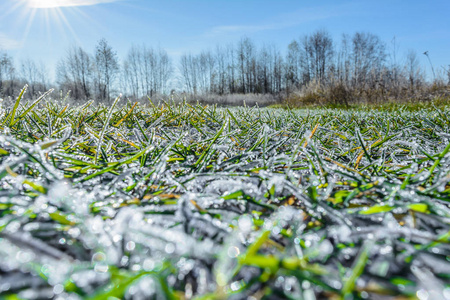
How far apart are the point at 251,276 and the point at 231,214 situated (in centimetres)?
14

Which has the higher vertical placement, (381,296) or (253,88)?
(253,88)

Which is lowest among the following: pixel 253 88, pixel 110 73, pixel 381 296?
pixel 381 296

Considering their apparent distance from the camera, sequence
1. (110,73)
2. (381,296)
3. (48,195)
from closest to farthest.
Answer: (381,296)
(48,195)
(110,73)

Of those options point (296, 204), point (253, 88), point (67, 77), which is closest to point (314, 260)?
point (296, 204)

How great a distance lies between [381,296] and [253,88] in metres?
Result: 44.8

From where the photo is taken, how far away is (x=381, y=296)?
0.29 meters

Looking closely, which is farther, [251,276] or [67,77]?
[67,77]

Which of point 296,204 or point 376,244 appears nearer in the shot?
point 376,244

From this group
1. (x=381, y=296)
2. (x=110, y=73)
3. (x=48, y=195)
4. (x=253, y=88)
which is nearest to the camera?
(x=381, y=296)

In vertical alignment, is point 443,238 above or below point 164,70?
below

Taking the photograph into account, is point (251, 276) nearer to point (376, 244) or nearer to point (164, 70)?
point (376, 244)

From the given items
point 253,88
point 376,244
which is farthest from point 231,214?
point 253,88

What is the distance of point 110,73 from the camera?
40.2 m

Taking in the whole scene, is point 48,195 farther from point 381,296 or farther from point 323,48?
point 323,48
